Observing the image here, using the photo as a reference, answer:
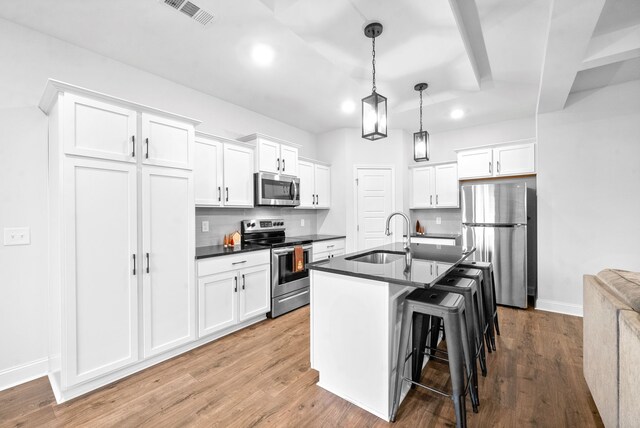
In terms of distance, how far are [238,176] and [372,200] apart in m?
2.44

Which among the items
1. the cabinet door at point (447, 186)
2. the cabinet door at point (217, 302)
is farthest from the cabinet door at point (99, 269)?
the cabinet door at point (447, 186)

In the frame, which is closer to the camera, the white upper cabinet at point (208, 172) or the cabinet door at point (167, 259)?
the cabinet door at point (167, 259)

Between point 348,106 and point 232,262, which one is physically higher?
point 348,106

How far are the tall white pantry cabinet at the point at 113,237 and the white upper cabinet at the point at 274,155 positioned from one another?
1159 mm

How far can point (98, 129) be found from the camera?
6.99ft

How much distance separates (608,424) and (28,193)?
4128mm

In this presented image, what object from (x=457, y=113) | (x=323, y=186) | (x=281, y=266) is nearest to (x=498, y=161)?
(x=457, y=113)

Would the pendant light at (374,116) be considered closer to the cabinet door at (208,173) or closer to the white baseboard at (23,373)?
the cabinet door at (208,173)

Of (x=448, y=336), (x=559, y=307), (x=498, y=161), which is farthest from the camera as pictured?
(x=498, y=161)

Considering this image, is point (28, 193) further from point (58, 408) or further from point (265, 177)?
point (265, 177)

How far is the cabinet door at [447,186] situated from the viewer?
15.5 ft

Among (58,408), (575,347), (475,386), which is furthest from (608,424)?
(58,408)

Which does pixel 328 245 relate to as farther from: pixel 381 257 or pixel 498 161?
pixel 498 161

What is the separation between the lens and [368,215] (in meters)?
5.00
